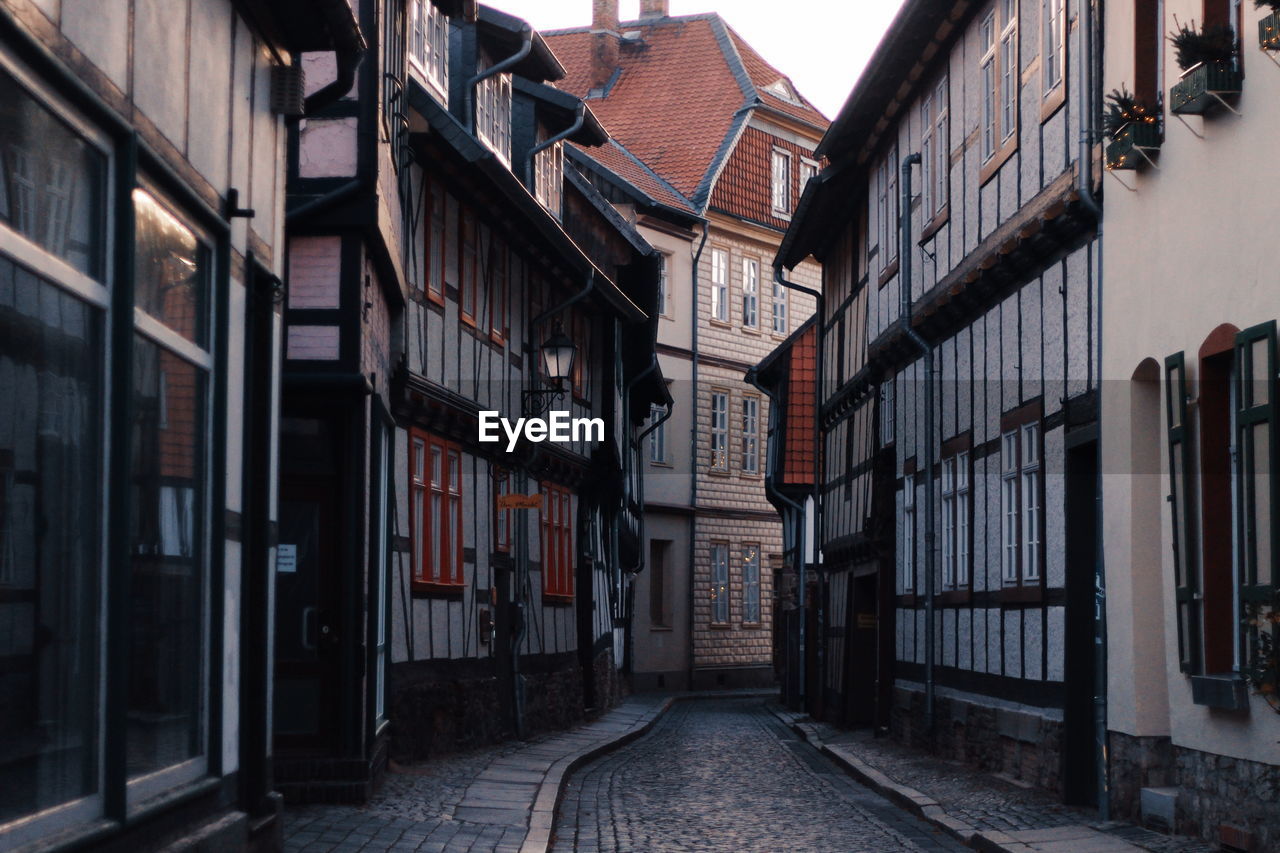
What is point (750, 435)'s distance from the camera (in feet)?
150

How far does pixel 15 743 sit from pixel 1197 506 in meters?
7.64

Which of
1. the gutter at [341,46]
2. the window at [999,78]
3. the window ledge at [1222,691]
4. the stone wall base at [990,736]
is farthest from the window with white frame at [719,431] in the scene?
the gutter at [341,46]

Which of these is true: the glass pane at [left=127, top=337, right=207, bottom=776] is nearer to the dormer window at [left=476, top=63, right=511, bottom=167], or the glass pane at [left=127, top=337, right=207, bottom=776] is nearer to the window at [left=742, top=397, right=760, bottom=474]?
the dormer window at [left=476, top=63, right=511, bottom=167]

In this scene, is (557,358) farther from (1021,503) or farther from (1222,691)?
(1222,691)

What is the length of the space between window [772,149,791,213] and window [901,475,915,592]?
25484mm

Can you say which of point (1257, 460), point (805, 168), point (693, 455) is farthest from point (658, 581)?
point (1257, 460)

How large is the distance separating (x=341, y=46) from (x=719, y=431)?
34868 mm

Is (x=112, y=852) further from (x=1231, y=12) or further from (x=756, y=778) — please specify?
(x=756, y=778)

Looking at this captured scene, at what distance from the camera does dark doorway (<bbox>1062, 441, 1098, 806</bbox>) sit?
13.8m

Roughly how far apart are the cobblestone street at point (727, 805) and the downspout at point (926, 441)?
1.35 metres

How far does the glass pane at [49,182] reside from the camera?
214 inches

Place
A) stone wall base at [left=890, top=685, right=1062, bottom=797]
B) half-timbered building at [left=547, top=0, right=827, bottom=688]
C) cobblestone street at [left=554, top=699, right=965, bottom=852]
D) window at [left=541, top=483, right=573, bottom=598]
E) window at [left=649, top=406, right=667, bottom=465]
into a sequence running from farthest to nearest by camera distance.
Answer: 1. window at [left=649, top=406, right=667, bottom=465]
2. half-timbered building at [left=547, top=0, right=827, bottom=688]
3. window at [left=541, top=483, right=573, bottom=598]
4. stone wall base at [left=890, top=685, right=1062, bottom=797]
5. cobblestone street at [left=554, top=699, right=965, bottom=852]

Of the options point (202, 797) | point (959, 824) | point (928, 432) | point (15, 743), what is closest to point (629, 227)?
point (928, 432)

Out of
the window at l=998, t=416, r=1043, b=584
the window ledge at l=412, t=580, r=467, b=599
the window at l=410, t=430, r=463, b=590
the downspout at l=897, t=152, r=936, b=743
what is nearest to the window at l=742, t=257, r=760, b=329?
the downspout at l=897, t=152, r=936, b=743
